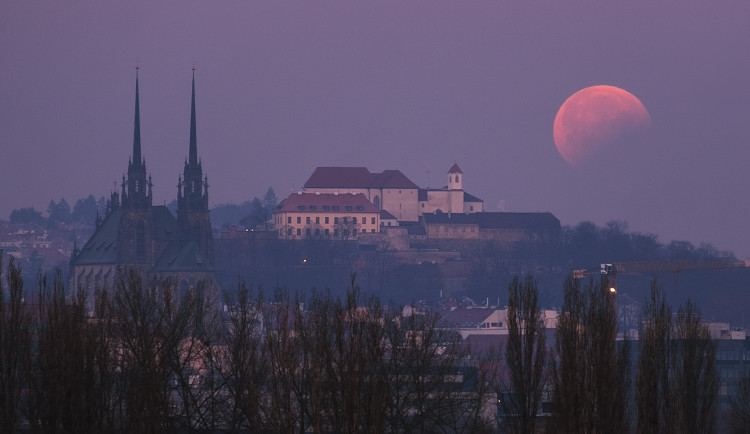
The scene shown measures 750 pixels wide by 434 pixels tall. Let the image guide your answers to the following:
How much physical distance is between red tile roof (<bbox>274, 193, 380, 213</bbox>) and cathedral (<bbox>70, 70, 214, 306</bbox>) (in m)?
54.1

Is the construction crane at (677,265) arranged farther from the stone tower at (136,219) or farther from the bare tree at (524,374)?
the bare tree at (524,374)

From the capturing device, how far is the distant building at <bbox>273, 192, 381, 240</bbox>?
194 m

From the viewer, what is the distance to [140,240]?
138250 millimetres

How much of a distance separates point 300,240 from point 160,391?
506ft

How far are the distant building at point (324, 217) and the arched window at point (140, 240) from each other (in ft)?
179

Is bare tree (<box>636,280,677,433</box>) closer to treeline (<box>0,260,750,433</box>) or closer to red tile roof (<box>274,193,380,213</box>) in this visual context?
treeline (<box>0,260,750,433</box>)

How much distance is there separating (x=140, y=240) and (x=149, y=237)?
2.54 feet

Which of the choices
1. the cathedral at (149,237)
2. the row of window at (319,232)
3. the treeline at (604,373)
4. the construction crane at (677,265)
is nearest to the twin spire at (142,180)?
the cathedral at (149,237)

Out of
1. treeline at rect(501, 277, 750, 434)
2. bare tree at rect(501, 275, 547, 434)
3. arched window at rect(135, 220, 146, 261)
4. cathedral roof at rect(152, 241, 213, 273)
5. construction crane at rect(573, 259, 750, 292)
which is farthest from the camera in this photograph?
construction crane at rect(573, 259, 750, 292)

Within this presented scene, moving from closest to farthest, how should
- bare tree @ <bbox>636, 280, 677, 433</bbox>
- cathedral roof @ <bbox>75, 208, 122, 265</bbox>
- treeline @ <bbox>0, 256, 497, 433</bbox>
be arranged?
treeline @ <bbox>0, 256, 497, 433</bbox> < bare tree @ <bbox>636, 280, 677, 433</bbox> < cathedral roof @ <bbox>75, 208, 122, 265</bbox>

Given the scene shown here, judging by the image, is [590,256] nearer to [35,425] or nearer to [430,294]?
[430,294]

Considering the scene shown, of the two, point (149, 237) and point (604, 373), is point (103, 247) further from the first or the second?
point (604, 373)

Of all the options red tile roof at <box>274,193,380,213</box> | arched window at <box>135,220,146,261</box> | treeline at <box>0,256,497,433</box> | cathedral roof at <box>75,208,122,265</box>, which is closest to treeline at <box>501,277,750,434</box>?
treeline at <box>0,256,497,433</box>

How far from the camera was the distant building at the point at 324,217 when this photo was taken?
19388 centimetres
